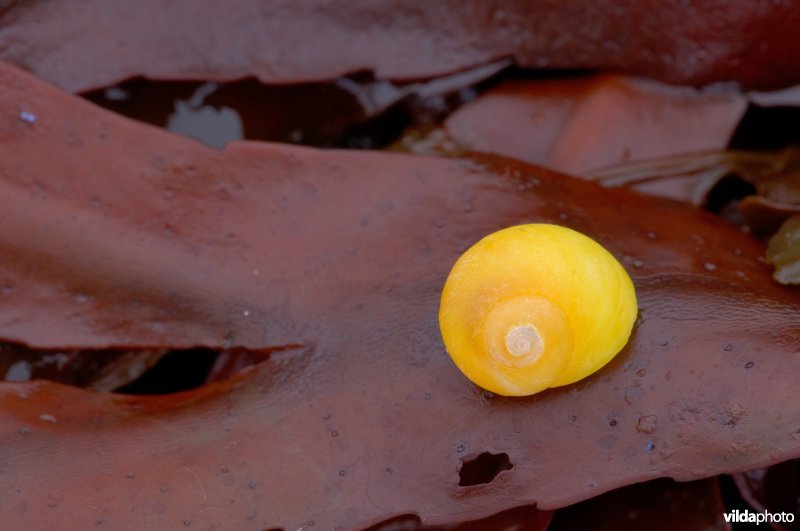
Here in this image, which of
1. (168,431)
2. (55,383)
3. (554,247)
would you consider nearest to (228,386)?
(168,431)

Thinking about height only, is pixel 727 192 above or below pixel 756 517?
above

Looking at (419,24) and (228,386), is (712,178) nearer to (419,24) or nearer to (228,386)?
(419,24)

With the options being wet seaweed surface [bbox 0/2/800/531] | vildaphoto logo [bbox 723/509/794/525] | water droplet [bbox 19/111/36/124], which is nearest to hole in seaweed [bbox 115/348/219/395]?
wet seaweed surface [bbox 0/2/800/531]

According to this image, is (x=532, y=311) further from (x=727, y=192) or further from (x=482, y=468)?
(x=727, y=192)

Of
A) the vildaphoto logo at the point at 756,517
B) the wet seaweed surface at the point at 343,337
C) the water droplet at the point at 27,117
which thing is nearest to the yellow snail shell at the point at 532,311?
the wet seaweed surface at the point at 343,337

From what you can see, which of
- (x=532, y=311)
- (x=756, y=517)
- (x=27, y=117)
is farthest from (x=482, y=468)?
(x=27, y=117)

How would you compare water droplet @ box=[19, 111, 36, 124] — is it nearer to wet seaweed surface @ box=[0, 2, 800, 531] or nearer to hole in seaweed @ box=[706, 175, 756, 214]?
wet seaweed surface @ box=[0, 2, 800, 531]

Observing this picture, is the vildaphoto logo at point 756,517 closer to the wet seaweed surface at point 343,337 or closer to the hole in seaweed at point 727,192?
the wet seaweed surface at point 343,337
